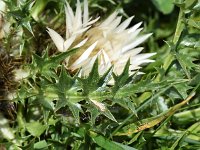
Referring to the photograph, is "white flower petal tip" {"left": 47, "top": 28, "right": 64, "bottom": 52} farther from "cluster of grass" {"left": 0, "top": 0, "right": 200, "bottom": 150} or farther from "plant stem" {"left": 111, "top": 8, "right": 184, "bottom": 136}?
"plant stem" {"left": 111, "top": 8, "right": 184, "bottom": 136}

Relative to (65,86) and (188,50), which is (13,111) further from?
(188,50)

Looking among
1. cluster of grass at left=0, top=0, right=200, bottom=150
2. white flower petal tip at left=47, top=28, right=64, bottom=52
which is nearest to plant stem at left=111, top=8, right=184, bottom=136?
cluster of grass at left=0, top=0, right=200, bottom=150

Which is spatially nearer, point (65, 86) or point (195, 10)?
point (65, 86)

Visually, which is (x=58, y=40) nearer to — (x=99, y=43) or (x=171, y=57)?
(x=99, y=43)

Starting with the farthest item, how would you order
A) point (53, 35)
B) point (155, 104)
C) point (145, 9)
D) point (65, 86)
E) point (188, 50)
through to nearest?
point (145, 9)
point (188, 50)
point (155, 104)
point (53, 35)
point (65, 86)

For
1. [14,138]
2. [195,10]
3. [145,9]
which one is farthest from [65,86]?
[145,9]

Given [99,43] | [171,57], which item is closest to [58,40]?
[99,43]
